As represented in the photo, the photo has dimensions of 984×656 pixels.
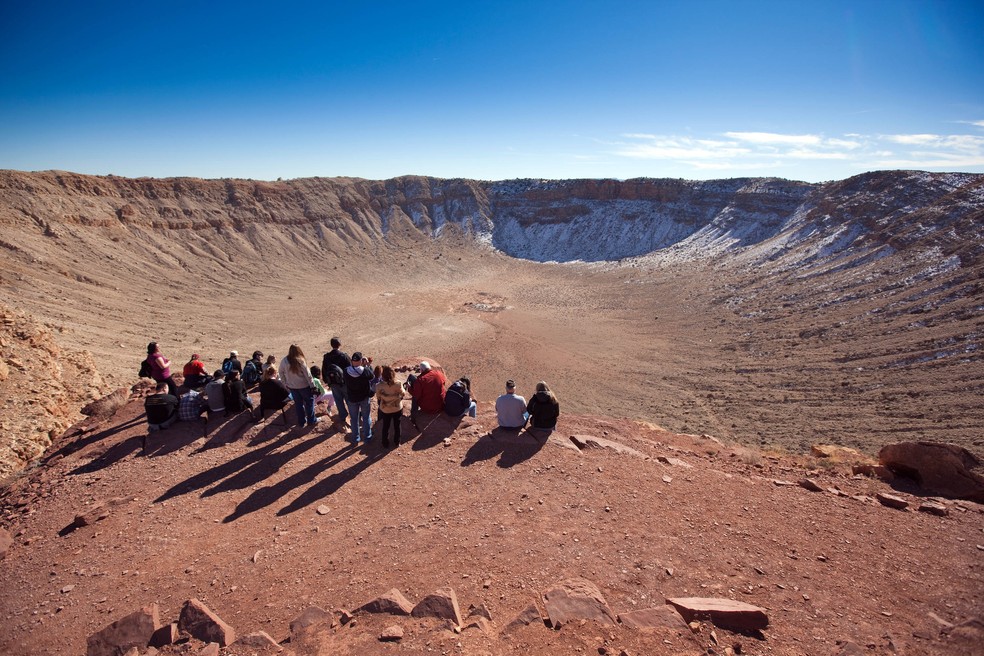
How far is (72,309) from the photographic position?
1051 inches

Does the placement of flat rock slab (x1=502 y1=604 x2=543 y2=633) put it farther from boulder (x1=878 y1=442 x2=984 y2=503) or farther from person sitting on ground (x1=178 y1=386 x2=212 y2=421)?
person sitting on ground (x1=178 y1=386 x2=212 y2=421)

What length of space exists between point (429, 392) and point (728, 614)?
5789 mm

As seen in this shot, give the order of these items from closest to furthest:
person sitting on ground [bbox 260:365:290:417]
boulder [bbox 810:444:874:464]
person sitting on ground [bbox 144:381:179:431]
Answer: person sitting on ground [bbox 144:381:179:431] < person sitting on ground [bbox 260:365:290:417] < boulder [bbox 810:444:874:464]

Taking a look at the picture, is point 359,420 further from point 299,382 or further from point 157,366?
point 157,366

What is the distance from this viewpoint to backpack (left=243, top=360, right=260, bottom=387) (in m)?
10.2

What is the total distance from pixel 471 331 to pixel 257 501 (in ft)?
85.7

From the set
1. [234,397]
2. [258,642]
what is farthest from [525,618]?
[234,397]

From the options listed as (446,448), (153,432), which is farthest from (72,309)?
(446,448)

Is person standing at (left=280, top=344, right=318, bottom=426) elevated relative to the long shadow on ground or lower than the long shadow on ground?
elevated

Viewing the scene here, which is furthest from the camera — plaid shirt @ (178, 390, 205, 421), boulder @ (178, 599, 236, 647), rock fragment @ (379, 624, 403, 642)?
plaid shirt @ (178, 390, 205, 421)

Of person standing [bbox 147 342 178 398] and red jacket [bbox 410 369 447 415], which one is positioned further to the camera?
person standing [bbox 147 342 178 398]

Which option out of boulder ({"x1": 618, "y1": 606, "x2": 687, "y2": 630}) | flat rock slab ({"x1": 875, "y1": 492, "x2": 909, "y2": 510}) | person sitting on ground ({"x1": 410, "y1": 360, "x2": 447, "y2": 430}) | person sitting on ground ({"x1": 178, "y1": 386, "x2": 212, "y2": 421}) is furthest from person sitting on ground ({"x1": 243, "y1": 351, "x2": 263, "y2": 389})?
flat rock slab ({"x1": 875, "y1": 492, "x2": 909, "y2": 510})

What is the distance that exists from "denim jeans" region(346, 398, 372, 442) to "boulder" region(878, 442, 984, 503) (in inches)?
352

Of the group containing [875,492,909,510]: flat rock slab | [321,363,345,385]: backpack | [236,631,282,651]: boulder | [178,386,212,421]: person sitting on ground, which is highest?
[321,363,345,385]: backpack
